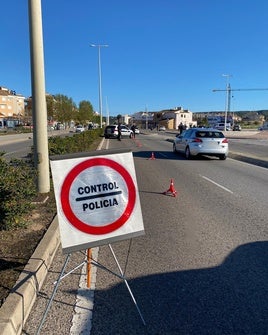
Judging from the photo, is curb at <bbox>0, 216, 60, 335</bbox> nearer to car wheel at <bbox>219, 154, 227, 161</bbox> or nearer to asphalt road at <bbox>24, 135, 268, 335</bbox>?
asphalt road at <bbox>24, 135, 268, 335</bbox>

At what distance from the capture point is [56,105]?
308ft

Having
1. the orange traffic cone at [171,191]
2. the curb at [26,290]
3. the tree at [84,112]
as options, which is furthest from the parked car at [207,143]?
the tree at [84,112]

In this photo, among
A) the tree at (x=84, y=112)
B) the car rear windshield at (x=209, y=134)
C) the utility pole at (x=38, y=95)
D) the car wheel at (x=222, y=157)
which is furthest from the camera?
the tree at (x=84, y=112)

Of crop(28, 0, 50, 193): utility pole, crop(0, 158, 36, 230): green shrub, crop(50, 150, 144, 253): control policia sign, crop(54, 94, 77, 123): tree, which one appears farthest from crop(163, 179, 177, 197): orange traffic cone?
crop(54, 94, 77, 123): tree

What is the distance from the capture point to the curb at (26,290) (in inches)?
109

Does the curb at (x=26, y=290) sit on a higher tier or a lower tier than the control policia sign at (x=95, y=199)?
lower

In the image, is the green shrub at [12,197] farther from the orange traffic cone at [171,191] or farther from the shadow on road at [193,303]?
the orange traffic cone at [171,191]

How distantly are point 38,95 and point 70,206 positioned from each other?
4690 millimetres

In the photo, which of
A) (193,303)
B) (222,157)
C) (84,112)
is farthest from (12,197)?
(84,112)

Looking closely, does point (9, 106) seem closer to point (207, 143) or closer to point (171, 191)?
point (207, 143)

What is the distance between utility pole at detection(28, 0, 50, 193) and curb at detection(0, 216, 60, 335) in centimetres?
290

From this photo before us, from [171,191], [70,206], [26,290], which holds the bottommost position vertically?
[171,191]

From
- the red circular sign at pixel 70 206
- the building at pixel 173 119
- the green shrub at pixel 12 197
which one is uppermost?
the red circular sign at pixel 70 206

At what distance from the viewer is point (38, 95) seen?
7.14 metres
